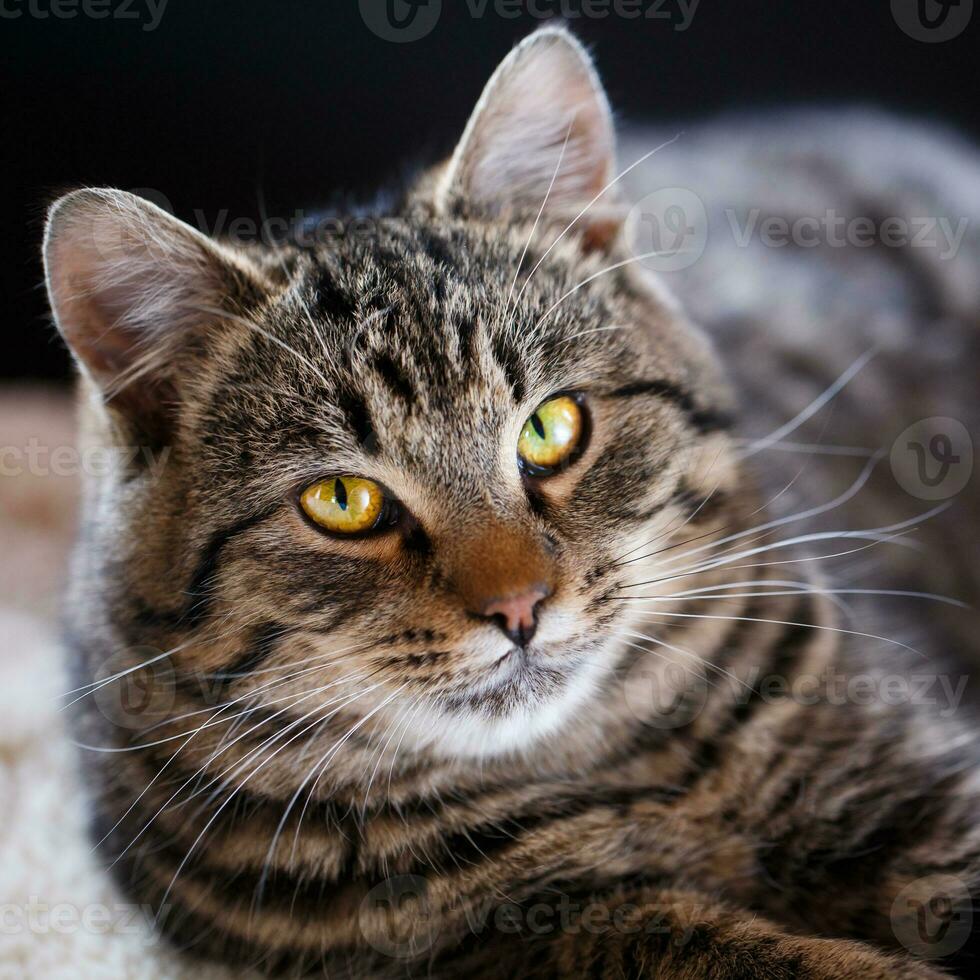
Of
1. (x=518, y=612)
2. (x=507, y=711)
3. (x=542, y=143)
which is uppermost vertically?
(x=542, y=143)

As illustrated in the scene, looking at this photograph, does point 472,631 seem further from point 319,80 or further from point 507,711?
point 319,80

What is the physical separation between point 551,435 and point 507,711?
0.28 meters

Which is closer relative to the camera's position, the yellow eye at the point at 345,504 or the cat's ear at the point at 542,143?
the yellow eye at the point at 345,504

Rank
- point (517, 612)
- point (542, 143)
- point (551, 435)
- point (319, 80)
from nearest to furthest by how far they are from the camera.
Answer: point (517, 612)
point (551, 435)
point (542, 143)
point (319, 80)

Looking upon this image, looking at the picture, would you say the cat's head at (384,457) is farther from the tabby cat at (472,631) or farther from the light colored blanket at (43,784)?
the light colored blanket at (43,784)

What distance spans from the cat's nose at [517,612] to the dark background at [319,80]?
4.13ft

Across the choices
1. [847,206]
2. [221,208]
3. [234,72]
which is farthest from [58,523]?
[847,206]

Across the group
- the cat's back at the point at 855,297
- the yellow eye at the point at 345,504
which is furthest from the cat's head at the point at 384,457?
the cat's back at the point at 855,297

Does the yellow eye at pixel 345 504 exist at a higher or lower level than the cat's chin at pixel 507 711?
higher

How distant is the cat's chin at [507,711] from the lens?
0.99 meters

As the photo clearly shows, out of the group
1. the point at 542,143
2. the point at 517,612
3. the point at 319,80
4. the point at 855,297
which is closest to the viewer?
the point at 517,612

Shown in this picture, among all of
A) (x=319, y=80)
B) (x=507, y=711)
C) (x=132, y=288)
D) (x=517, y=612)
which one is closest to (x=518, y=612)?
(x=517, y=612)

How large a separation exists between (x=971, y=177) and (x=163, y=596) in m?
1.60

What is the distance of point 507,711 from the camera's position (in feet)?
3.30
